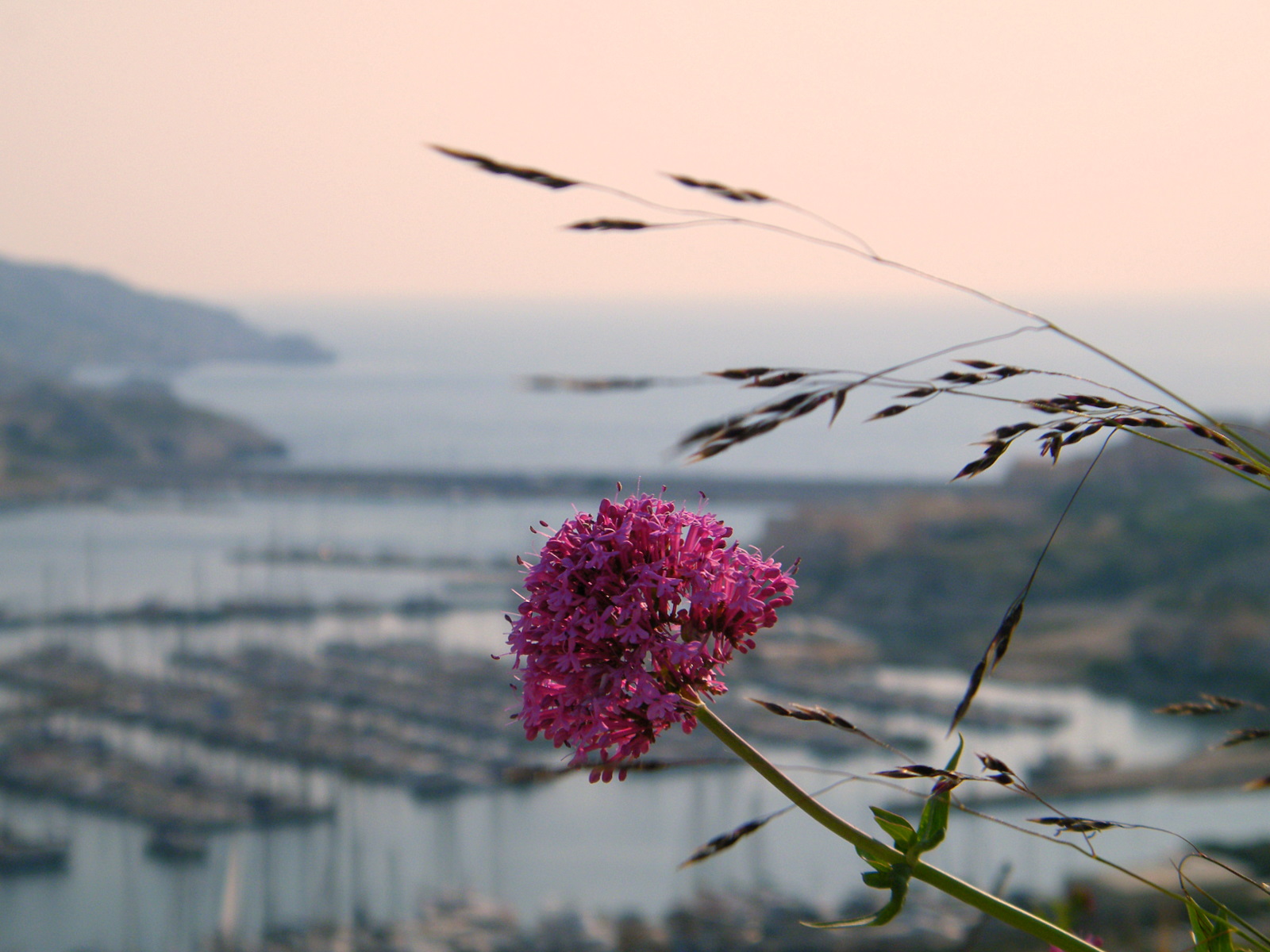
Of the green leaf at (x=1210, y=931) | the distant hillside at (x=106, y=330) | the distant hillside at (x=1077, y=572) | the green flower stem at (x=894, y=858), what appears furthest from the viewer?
the distant hillside at (x=106, y=330)

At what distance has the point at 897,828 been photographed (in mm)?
958

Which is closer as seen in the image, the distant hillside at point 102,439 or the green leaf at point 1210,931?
the green leaf at point 1210,931

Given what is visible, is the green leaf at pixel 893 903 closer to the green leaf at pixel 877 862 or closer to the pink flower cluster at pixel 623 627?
the green leaf at pixel 877 862

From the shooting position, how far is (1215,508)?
31859 mm

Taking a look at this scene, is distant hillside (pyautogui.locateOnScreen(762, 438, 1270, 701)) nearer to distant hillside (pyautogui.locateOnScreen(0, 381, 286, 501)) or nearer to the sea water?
the sea water

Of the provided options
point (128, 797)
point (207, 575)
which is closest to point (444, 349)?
point (207, 575)

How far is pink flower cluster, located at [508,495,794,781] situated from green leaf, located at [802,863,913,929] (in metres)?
0.18

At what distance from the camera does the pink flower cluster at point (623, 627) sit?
3.11ft

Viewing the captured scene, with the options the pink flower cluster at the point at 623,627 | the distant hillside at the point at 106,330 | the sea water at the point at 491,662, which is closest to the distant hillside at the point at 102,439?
the sea water at the point at 491,662

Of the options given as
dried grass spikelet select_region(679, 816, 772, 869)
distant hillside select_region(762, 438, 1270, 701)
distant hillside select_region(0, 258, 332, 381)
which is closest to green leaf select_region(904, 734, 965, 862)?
dried grass spikelet select_region(679, 816, 772, 869)

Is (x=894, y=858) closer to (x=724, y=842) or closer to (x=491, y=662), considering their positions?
(x=724, y=842)

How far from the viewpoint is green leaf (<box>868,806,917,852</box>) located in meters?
0.92

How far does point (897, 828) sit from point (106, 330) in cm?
7792

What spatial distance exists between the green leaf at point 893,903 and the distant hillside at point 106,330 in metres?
60.9
